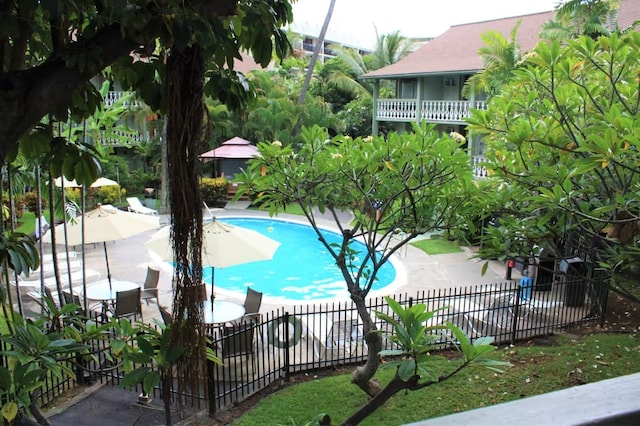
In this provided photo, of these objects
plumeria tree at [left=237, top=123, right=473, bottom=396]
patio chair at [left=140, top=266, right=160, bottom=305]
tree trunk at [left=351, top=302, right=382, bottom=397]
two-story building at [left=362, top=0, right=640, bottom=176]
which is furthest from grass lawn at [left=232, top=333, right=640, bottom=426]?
two-story building at [left=362, top=0, right=640, bottom=176]

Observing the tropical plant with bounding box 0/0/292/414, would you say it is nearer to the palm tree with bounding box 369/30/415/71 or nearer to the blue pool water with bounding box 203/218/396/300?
the blue pool water with bounding box 203/218/396/300

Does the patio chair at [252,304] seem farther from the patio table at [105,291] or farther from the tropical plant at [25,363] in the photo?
the tropical plant at [25,363]

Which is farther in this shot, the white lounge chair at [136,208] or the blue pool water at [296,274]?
the white lounge chair at [136,208]

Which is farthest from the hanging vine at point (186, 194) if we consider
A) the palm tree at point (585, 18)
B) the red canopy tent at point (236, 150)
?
the red canopy tent at point (236, 150)

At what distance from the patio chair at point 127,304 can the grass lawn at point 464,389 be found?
362 centimetres

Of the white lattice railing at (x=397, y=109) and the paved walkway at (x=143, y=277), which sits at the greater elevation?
the white lattice railing at (x=397, y=109)

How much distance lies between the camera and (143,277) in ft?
44.7

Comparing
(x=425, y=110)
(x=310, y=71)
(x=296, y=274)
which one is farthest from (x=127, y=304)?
(x=310, y=71)

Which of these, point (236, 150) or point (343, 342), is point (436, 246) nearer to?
point (343, 342)

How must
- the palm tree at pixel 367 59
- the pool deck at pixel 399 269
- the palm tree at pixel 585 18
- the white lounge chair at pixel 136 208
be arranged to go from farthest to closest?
the palm tree at pixel 367 59, the white lounge chair at pixel 136 208, the palm tree at pixel 585 18, the pool deck at pixel 399 269

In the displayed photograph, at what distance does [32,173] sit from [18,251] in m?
6.47

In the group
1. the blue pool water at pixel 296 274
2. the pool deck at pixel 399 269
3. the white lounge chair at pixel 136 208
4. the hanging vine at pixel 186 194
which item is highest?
the hanging vine at pixel 186 194

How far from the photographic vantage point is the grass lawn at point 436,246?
16.6 m

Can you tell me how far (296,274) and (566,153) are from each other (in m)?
12.1
